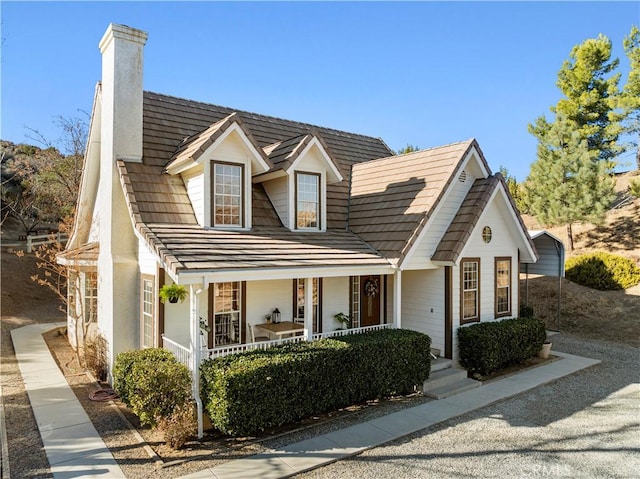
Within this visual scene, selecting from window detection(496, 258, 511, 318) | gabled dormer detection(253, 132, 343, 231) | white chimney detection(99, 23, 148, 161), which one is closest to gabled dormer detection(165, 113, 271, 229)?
gabled dormer detection(253, 132, 343, 231)

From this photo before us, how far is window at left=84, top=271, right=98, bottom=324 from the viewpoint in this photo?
41.8 feet

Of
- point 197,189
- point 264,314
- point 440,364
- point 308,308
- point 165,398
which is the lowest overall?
point 440,364

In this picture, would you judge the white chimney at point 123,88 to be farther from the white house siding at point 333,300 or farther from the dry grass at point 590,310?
the dry grass at point 590,310

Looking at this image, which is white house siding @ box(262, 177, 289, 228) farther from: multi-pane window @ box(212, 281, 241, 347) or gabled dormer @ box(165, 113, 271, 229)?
multi-pane window @ box(212, 281, 241, 347)

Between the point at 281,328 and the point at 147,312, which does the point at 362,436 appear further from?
the point at 147,312

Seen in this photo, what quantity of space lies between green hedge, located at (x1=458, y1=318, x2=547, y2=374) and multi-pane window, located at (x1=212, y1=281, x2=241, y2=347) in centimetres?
663

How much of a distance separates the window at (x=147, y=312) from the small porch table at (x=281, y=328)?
2738mm

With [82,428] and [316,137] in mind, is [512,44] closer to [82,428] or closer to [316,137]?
[316,137]

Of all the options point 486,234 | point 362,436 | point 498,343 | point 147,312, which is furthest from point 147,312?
point 486,234

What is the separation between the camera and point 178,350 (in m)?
8.86

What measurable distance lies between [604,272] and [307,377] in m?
20.5

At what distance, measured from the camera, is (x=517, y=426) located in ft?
28.0

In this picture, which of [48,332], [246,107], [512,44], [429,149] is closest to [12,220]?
[48,332]

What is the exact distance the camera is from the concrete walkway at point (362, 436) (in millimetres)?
6657
